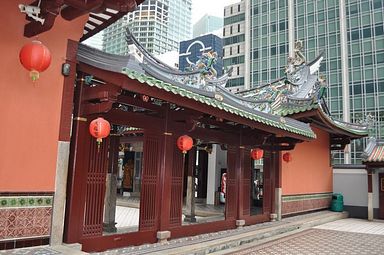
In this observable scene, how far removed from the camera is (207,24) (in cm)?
9231

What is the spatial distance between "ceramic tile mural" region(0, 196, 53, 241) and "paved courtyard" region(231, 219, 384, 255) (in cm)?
411

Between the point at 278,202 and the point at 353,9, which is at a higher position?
the point at 353,9

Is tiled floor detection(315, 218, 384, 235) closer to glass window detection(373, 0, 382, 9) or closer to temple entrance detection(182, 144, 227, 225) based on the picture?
temple entrance detection(182, 144, 227, 225)

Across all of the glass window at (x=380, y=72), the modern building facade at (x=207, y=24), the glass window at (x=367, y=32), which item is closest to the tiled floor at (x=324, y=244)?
the glass window at (x=380, y=72)

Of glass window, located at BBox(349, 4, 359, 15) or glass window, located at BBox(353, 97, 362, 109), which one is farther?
glass window, located at BBox(349, 4, 359, 15)

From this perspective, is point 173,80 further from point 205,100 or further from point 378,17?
point 378,17

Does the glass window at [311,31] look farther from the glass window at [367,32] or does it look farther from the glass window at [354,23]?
the glass window at [367,32]

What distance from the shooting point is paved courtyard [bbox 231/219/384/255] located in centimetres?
791

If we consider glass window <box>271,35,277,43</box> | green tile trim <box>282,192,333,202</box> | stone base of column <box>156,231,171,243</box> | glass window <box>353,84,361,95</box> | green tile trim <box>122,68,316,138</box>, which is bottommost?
stone base of column <box>156,231,171,243</box>

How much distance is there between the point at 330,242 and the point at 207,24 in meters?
88.4

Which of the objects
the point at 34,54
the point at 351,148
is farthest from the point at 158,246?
the point at 351,148

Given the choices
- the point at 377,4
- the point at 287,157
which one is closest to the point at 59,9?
the point at 287,157

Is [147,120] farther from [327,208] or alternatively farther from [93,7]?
[327,208]

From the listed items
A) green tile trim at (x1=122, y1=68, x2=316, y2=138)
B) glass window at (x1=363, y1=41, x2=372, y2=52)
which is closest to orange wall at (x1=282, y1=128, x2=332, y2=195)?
green tile trim at (x1=122, y1=68, x2=316, y2=138)
